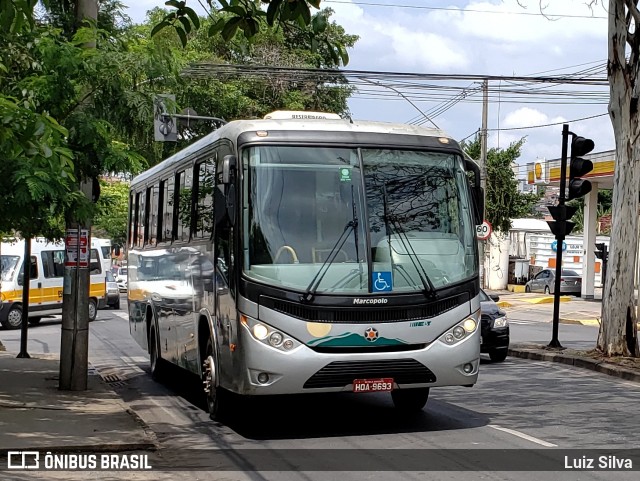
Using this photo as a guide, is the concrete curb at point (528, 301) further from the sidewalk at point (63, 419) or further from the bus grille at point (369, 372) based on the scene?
the bus grille at point (369, 372)

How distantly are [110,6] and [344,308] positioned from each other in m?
6.66

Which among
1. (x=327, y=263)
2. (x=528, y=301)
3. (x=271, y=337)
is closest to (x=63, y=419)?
(x=271, y=337)

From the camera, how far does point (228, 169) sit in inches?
403

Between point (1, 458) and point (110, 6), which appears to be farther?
point (110, 6)

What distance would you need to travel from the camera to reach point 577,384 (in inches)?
582

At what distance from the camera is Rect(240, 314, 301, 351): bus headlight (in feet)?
31.9

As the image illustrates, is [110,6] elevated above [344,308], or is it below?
above

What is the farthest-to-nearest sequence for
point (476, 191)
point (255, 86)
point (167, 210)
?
point (255, 86) < point (167, 210) < point (476, 191)

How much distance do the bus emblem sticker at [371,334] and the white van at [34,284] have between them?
71.5ft

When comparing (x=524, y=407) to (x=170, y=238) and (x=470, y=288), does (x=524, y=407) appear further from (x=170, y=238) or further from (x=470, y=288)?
(x=170, y=238)

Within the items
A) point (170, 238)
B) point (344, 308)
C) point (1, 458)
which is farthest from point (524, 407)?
point (1, 458)

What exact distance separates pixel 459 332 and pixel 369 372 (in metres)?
1.11

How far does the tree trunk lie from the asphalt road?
119cm

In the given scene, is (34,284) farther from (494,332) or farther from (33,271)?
(494,332)
